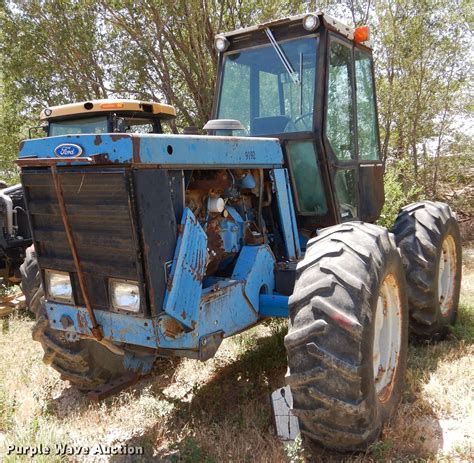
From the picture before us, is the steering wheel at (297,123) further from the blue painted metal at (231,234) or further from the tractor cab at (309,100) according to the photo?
the blue painted metal at (231,234)

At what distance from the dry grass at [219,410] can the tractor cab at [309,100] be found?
4.32 ft

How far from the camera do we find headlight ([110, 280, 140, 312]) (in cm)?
262

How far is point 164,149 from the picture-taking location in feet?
8.59

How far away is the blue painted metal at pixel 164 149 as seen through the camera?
2459mm

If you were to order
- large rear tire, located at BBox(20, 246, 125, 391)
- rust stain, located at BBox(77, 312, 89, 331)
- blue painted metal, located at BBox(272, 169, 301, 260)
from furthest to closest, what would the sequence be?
blue painted metal, located at BBox(272, 169, 301, 260) → large rear tire, located at BBox(20, 246, 125, 391) → rust stain, located at BBox(77, 312, 89, 331)

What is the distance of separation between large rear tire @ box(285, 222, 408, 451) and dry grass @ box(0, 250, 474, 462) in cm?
20

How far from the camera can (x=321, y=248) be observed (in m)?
2.89

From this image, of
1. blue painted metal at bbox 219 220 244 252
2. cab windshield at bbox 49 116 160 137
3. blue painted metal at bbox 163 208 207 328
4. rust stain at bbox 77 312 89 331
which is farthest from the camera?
cab windshield at bbox 49 116 160 137

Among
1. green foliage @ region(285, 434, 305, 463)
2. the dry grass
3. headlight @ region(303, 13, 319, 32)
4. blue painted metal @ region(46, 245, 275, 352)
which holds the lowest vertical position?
the dry grass

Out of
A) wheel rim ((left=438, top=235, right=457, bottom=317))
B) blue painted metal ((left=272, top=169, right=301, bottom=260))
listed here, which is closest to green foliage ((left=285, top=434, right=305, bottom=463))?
blue painted metal ((left=272, top=169, right=301, bottom=260))

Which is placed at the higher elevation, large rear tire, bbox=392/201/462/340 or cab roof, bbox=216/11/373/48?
cab roof, bbox=216/11/373/48

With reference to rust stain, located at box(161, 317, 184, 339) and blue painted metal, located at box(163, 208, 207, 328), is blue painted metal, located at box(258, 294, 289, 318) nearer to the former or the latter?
blue painted metal, located at box(163, 208, 207, 328)

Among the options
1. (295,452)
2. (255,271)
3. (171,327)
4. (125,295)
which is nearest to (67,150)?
(125,295)

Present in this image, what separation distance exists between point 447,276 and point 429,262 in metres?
0.92
